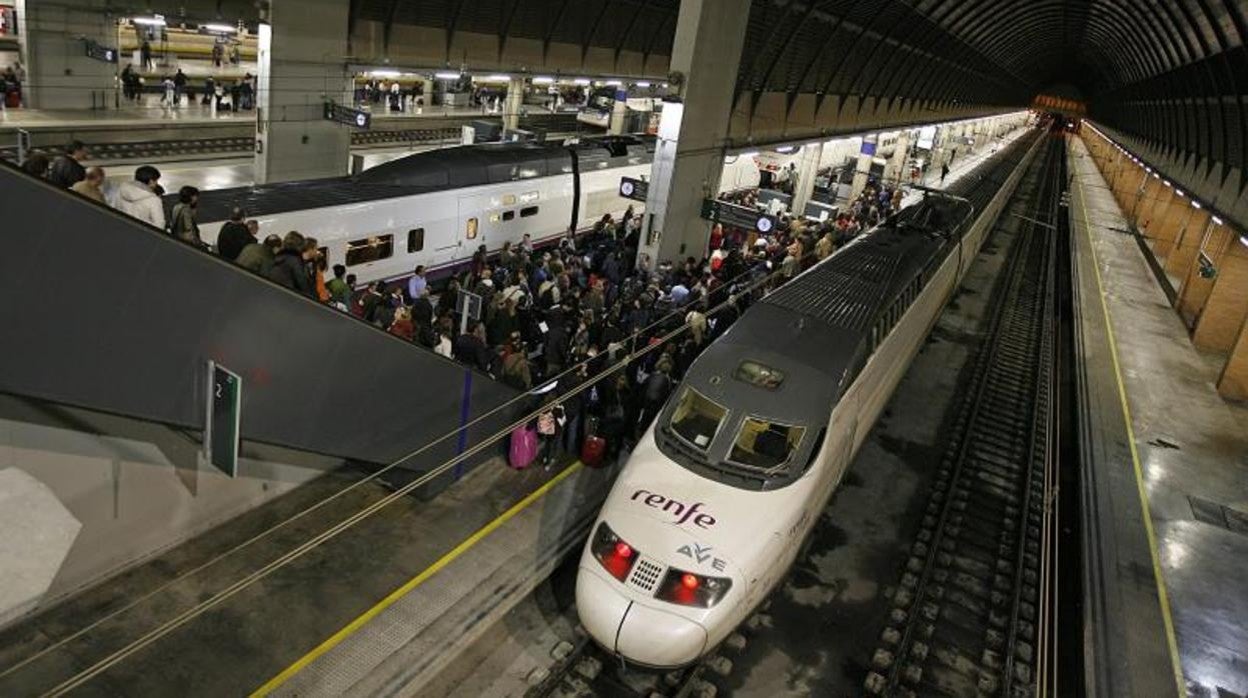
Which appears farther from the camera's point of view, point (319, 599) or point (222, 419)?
point (319, 599)

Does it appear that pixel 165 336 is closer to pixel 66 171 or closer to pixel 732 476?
pixel 66 171

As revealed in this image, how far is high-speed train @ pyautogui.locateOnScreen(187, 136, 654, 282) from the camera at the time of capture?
13.8m

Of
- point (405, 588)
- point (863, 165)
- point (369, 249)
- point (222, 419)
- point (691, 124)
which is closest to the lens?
point (222, 419)

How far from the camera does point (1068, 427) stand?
16.4m

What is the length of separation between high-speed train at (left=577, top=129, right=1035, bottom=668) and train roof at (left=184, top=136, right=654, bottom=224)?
796 centimetres

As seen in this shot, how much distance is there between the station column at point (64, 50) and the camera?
25219 millimetres

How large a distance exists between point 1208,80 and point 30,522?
107 ft

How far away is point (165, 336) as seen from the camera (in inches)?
236

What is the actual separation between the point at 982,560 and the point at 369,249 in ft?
37.3

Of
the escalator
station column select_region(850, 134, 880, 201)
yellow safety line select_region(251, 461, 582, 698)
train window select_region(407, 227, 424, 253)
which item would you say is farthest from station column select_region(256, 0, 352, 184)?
station column select_region(850, 134, 880, 201)

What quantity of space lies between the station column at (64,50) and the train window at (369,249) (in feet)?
50.8

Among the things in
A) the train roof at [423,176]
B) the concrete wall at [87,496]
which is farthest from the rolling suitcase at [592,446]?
the train roof at [423,176]

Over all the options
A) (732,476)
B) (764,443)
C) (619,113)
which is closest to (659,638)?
(732,476)

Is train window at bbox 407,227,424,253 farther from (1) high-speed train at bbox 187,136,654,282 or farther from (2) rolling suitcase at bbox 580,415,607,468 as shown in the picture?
(2) rolling suitcase at bbox 580,415,607,468
